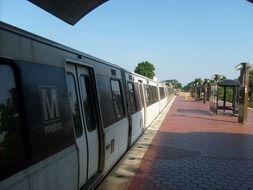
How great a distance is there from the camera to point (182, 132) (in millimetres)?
17172

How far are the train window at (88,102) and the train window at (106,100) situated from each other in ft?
1.76

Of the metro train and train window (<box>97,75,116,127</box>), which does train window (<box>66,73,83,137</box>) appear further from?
train window (<box>97,75,116,127</box>)

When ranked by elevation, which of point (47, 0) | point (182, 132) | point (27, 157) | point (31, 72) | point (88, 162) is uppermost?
point (47, 0)

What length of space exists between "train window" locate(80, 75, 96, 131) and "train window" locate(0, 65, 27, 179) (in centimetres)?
279

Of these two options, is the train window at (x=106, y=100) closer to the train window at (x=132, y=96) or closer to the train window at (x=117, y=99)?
the train window at (x=117, y=99)

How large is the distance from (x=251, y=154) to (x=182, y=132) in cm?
533

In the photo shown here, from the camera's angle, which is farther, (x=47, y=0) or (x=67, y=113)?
(x=47, y=0)

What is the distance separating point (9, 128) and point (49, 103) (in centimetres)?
103

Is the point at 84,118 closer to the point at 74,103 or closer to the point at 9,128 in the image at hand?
the point at 74,103

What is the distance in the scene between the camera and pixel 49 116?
4.97 meters

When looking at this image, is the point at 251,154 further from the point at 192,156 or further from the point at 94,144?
the point at 94,144

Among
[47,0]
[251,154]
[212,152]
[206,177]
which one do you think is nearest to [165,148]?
[212,152]

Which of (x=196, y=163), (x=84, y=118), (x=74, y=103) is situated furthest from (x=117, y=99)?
(x=74, y=103)

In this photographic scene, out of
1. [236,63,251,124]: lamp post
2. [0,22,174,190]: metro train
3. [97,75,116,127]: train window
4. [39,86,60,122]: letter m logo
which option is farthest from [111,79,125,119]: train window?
[236,63,251,124]: lamp post
